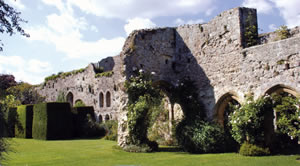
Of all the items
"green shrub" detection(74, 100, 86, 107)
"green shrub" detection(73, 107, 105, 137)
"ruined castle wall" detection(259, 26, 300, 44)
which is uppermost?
"ruined castle wall" detection(259, 26, 300, 44)

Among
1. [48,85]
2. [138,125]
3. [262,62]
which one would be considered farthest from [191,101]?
[48,85]

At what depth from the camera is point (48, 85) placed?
28234 millimetres

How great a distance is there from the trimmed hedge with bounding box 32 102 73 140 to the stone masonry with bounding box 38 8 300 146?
21.3 ft

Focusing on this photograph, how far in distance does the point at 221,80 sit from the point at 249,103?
2121 millimetres

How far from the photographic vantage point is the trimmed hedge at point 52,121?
1820 centimetres

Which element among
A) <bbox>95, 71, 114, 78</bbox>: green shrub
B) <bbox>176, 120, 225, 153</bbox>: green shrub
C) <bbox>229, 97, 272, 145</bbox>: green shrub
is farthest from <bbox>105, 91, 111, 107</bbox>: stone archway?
<bbox>229, 97, 272, 145</bbox>: green shrub

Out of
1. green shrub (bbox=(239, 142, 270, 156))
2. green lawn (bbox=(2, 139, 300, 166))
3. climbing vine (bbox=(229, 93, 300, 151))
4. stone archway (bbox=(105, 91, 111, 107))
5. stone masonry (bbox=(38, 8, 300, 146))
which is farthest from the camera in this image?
stone archway (bbox=(105, 91, 111, 107))

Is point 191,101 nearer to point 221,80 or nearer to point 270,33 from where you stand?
point 221,80

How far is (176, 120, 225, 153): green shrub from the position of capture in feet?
36.8

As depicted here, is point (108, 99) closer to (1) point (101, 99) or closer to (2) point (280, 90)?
(1) point (101, 99)

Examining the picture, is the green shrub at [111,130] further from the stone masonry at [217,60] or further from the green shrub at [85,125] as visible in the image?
the stone masonry at [217,60]

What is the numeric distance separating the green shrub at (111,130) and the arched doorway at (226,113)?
21.8ft

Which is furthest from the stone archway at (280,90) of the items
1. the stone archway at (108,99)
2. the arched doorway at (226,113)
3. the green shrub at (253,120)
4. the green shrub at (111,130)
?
the stone archway at (108,99)

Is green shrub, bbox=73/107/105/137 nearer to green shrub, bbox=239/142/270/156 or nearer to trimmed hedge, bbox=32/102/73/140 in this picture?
trimmed hedge, bbox=32/102/73/140
